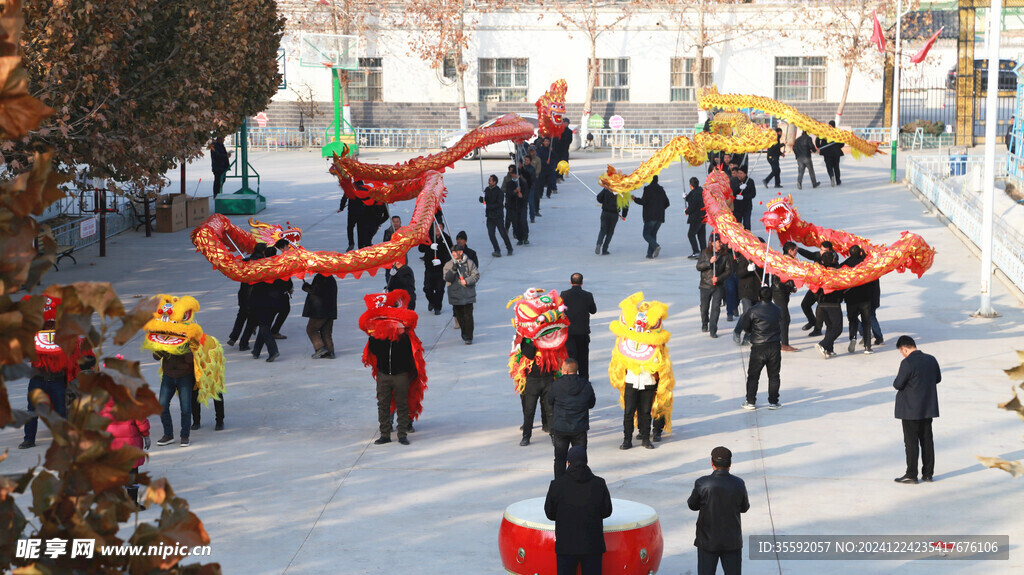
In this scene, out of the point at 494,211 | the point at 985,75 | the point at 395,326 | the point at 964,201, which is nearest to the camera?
the point at 395,326

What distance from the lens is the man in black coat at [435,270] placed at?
17453mm

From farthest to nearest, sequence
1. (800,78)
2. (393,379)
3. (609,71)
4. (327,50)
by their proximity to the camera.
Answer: (609,71), (800,78), (327,50), (393,379)

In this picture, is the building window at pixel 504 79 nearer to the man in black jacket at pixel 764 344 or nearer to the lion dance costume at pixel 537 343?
the man in black jacket at pixel 764 344

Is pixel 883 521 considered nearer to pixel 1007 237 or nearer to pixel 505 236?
pixel 1007 237

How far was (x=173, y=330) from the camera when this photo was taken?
11.4m

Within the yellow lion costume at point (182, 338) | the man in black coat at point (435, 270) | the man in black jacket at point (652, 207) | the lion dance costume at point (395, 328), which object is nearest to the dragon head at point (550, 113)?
the man in black jacket at point (652, 207)

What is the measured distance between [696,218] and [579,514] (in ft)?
46.0

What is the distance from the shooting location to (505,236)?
71.3 ft

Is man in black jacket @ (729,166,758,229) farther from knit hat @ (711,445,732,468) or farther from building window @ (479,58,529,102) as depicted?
building window @ (479,58,529,102)

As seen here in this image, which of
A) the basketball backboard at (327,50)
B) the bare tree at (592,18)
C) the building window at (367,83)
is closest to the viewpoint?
the basketball backboard at (327,50)

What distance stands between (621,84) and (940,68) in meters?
13.5

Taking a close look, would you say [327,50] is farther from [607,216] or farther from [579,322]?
[579,322]

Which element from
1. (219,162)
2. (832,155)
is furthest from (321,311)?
(832,155)

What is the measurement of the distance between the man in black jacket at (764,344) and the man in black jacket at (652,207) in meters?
8.17
